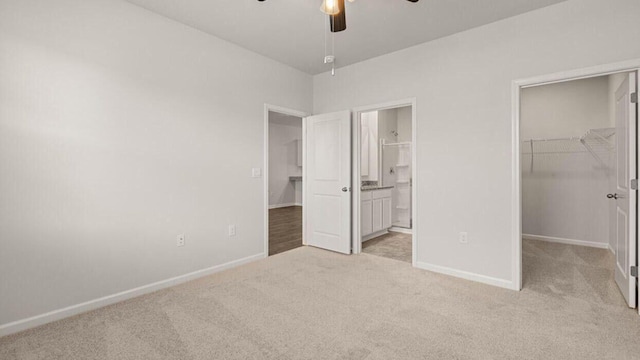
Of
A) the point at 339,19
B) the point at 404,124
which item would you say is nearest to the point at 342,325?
the point at 339,19

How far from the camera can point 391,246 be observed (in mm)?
4562

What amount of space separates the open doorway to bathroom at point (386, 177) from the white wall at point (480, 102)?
4.41 ft

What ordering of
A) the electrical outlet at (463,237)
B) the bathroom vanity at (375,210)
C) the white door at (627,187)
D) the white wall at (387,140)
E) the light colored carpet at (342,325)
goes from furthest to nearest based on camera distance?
the white wall at (387,140) < the bathroom vanity at (375,210) < the electrical outlet at (463,237) < the white door at (627,187) < the light colored carpet at (342,325)

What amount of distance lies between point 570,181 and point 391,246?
2.91 metres

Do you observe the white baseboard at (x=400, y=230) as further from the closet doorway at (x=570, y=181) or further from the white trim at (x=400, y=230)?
the closet doorway at (x=570, y=181)

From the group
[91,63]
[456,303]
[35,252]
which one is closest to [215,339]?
[35,252]

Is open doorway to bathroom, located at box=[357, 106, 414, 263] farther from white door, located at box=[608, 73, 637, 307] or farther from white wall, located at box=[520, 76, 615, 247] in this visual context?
white door, located at box=[608, 73, 637, 307]

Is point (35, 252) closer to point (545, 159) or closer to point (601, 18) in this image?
point (601, 18)

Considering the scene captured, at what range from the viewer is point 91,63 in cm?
250

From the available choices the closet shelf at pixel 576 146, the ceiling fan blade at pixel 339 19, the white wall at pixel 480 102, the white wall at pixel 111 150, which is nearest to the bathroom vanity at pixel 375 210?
the white wall at pixel 480 102

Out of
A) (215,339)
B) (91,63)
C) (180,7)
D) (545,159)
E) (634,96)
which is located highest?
(180,7)

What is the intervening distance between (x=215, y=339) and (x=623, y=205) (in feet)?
11.7

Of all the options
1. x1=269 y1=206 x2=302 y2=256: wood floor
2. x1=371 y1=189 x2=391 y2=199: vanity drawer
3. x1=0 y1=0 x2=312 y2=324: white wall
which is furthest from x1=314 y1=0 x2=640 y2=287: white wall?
x1=0 y1=0 x2=312 y2=324: white wall

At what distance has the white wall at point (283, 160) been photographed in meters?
8.79
